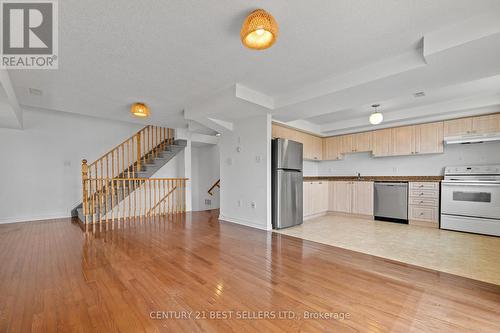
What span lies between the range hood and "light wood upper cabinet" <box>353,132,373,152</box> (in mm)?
1482

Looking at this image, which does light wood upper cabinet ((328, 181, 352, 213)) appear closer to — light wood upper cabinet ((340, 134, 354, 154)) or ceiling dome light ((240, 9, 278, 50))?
light wood upper cabinet ((340, 134, 354, 154))

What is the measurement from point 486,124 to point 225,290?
5.56 meters

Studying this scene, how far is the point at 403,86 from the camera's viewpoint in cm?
293

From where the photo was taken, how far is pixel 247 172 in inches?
185

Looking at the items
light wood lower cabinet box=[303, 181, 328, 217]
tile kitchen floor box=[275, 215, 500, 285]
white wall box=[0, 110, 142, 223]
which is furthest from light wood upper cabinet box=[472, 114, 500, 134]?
white wall box=[0, 110, 142, 223]

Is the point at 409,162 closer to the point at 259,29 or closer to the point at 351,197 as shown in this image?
the point at 351,197

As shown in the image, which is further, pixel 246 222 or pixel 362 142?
pixel 362 142

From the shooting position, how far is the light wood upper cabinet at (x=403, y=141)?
490cm

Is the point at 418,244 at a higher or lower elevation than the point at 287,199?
lower

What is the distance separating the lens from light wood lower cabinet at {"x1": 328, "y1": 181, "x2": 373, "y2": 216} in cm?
529

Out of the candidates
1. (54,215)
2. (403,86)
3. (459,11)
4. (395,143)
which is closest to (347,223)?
(395,143)

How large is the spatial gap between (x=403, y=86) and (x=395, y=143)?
2.68m

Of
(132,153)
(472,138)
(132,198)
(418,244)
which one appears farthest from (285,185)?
(132,153)

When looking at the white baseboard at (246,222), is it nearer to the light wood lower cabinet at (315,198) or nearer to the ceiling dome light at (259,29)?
the light wood lower cabinet at (315,198)
